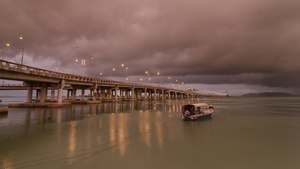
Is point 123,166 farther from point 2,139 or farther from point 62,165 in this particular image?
point 2,139

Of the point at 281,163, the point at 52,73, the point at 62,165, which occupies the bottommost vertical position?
the point at 281,163

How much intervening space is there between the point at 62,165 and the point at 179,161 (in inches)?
295

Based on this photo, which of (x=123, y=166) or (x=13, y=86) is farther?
(x=13, y=86)

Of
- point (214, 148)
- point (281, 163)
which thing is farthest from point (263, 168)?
point (214, 148)

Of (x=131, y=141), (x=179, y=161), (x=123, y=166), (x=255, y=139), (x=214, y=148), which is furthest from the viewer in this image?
(x=255, y=139)

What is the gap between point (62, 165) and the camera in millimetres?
9234

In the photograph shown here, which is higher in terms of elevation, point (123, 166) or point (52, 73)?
point (52, 73)

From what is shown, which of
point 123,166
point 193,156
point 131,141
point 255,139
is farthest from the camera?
point 255,139

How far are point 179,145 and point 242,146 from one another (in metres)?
5.57

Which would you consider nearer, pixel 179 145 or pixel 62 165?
pixel 62 165

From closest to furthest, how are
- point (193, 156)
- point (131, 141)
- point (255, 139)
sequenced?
point (193, 156) < point (131, 141) < point (255, 139)

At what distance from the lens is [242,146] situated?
13062 mm

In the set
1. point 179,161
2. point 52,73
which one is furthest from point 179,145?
point 52,73

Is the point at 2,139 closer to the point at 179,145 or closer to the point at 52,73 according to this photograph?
the point at 179,145
